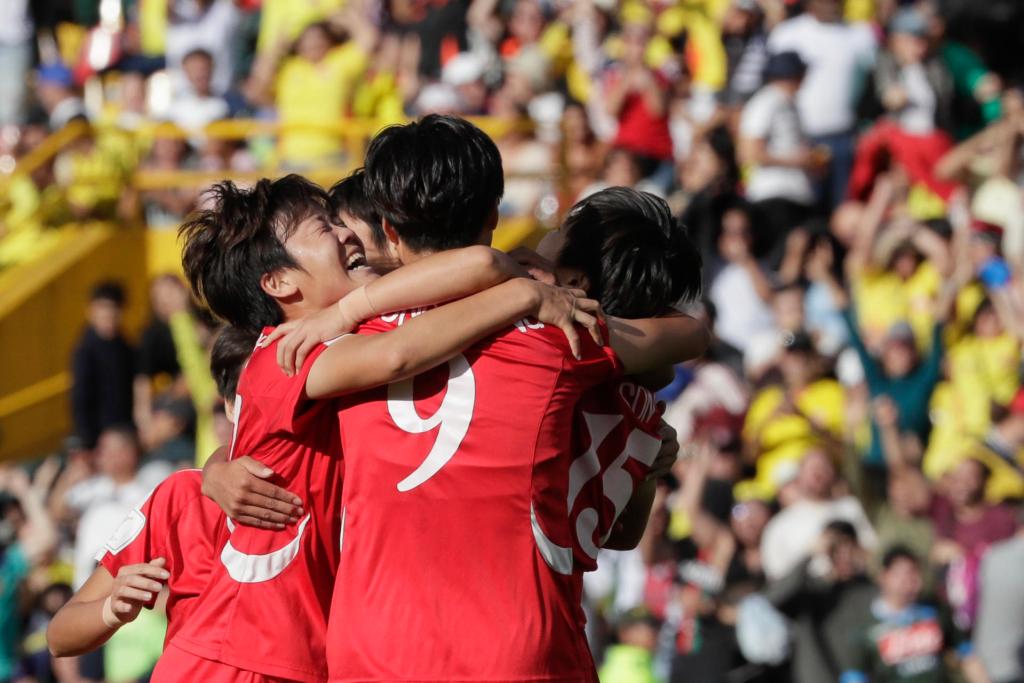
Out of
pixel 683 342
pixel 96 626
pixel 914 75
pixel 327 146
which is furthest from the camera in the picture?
pixel 327 146

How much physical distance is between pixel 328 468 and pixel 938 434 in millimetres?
5841

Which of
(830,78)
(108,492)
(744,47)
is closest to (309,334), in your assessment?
(108,492)

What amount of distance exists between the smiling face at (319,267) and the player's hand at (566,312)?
1.70 feet

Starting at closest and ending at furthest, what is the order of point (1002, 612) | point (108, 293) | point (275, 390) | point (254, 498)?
1. point (275, 390)
2. point (254, 498)
3. point (1002, 612)
4. point (108, 293)

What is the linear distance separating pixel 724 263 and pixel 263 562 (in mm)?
6622

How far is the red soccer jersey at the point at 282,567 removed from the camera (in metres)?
3.40

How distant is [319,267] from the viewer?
3.51m

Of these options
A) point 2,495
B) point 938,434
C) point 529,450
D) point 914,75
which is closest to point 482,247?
point 529,450

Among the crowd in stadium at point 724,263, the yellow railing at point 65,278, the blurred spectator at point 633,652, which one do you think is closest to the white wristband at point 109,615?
the crowd in stadium at point 724,263

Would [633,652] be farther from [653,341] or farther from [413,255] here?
[413,255]

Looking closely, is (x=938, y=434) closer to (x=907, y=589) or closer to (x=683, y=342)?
(x=907, y=589)

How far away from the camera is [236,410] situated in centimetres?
352

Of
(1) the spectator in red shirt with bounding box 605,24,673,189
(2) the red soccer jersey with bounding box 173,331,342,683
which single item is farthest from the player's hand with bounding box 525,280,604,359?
(1) the spectator in red shirt with bounding box 605,24,673,189

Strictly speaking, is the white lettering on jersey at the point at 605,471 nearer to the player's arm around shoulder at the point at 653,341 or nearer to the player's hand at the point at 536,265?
the player's arm around shoulder at the point at 653,341
